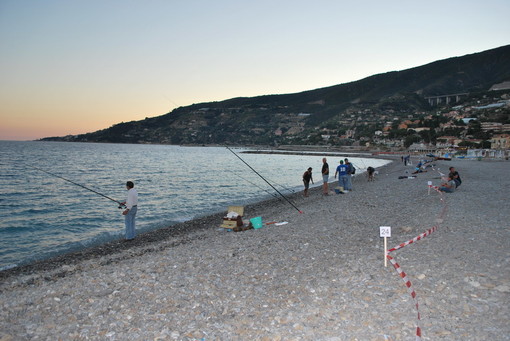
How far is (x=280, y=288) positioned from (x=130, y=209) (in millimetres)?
6573

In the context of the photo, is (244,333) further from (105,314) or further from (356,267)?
(356,267)

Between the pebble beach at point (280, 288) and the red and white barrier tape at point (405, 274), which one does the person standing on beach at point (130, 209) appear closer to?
the pebble beach at point (280, 288)

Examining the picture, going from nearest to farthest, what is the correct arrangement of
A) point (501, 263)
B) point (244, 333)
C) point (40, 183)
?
point (244, 333), point (501, 263), point (40, 183)

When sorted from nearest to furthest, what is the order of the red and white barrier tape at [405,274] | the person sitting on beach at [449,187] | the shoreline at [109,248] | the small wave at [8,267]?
the red and white barrier tape at [405,274]
the shoreline at [109,248]
the small wave at [8,267]
the person sitting on beach at [449,187]

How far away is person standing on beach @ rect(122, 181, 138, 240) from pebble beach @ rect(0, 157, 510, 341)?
898 millimetres

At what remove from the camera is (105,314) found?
5559 millimetres

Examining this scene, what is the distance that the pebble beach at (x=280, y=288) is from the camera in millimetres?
4816

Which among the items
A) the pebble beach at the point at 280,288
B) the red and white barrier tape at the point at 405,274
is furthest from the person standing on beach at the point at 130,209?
the red and white barrier tape at the point at 405,274

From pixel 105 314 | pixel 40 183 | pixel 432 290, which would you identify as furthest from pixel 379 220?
pixel 40 183

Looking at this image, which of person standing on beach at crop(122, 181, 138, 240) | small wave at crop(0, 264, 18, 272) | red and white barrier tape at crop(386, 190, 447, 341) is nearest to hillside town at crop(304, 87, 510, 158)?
red and white barrier tape at crop(386, 190, 447, 341)

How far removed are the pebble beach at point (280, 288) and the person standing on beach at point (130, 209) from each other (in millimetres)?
898

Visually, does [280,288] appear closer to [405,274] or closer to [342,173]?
[405,274]

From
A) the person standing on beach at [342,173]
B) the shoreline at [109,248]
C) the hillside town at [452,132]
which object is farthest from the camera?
the hillside town at [452,132]

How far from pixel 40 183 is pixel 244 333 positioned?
109 feet
